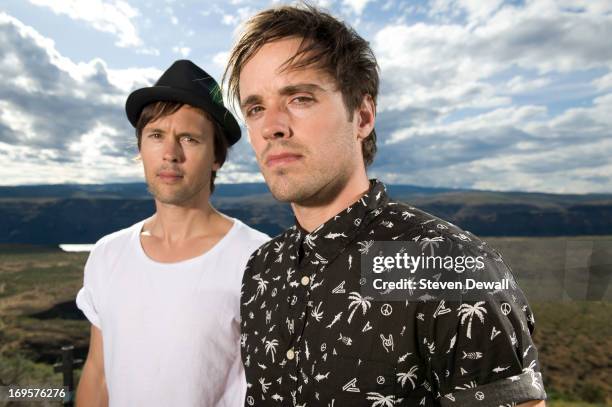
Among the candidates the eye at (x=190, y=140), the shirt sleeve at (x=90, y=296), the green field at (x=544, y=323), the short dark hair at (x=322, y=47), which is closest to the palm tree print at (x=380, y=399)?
the short dark hair at (x=322, y=47)

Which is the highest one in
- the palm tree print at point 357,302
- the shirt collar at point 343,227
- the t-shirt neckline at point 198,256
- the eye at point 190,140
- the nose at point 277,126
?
the eye at point 190,140

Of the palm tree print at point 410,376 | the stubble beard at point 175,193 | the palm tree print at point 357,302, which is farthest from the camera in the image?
the stubble beard at point 175,193

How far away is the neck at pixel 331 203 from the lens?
7.14 ft

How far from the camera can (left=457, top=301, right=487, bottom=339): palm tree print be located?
1.60 meters

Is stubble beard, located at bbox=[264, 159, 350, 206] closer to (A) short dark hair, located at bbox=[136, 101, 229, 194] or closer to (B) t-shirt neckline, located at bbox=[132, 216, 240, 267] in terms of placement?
(B) t-shirt neckline, located at bbox=[132, 216, 240, 267]

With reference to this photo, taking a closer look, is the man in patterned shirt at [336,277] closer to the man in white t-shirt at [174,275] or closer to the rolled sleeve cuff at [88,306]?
the man in white t-shirt at [174,275]

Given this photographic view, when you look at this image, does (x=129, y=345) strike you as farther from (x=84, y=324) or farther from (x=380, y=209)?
(x=84, y=324)

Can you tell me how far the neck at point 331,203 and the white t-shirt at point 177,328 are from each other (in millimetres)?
752

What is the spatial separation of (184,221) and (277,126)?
4.48 ft

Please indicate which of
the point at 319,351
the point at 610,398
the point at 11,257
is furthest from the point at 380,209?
the point at 11,257

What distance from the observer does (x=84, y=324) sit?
51.4 ft

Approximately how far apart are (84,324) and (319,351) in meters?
15.8

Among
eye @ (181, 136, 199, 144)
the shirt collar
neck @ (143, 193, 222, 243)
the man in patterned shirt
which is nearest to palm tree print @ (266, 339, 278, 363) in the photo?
the man in patterned shirt

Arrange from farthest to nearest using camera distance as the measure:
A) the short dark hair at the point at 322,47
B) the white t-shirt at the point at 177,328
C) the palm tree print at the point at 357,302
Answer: the white t-shirt at the point at 177,328 → the short dark hair at the point at 322,47 → the palm tree print at the point at 357,302
